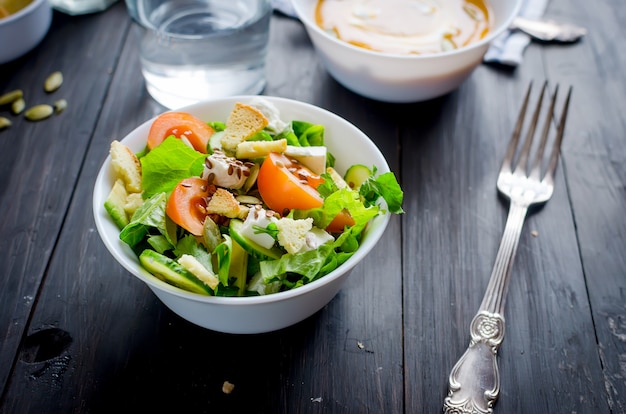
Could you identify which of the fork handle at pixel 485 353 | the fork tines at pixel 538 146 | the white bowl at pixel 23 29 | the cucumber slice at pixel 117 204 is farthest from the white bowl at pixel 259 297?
the white bowl at pixel 23 29

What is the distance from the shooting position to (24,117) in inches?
57.2

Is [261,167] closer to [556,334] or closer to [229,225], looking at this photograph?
[229,225]

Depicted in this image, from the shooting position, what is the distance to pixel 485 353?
105 cm

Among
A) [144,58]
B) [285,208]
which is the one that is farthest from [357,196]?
[144,58]

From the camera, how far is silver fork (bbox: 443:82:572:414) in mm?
995

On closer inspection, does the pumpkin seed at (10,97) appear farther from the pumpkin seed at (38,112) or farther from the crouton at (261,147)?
the crouton at (261,147)

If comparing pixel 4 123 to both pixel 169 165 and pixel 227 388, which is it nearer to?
pixel 169 165

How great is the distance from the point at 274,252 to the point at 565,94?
3.05ft

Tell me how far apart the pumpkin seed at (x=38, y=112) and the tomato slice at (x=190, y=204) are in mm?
604

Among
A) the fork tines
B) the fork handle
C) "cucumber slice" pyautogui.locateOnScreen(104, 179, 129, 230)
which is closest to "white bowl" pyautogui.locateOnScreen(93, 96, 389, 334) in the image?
"cucumber slice" pyautogui.locateOnScreen(104, 179, 129, 230)

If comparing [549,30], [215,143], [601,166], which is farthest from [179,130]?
[549,30]

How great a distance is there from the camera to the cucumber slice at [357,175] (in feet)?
3.62

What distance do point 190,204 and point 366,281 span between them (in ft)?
1.17

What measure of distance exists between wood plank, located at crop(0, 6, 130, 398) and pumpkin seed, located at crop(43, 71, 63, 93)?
1cm
